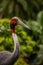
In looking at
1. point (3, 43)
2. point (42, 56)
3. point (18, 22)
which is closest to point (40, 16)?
point (42, 56)

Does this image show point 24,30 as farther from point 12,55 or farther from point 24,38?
point 12,55

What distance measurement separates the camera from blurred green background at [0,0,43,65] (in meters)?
11.2

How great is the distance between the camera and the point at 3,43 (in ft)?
36.9

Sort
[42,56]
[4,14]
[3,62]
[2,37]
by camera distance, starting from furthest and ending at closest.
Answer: [4,14], [42,56], [2,37], [3,62]

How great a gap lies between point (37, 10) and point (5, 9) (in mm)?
1716

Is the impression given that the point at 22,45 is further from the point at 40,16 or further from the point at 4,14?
the point at 4,14

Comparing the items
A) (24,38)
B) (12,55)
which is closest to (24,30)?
(24,38)

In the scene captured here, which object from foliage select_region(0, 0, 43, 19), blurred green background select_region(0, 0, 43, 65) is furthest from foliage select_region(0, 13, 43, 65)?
foliage select_region(0, 0, 43, 19)

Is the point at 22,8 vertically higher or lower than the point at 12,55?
higher

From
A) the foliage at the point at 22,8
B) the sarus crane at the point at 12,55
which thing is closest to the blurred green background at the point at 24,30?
the foliage at the point at 22,8

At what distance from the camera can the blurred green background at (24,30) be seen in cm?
1120

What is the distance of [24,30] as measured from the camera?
13031 millimetres

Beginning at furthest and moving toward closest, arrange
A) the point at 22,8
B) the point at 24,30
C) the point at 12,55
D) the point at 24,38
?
the point at 22,8 < the point at 24,30 < the point at 24,38 < the point at 12,55

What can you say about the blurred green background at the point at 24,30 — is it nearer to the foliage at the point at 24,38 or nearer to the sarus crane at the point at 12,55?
the foliage at the point at 24,38
